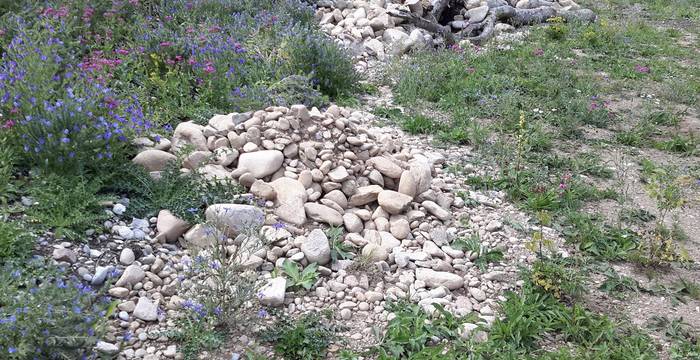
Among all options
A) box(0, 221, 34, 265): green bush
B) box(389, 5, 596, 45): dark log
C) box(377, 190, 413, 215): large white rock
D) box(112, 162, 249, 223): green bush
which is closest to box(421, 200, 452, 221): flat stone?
box(377, 190, 413, 215): large white rock

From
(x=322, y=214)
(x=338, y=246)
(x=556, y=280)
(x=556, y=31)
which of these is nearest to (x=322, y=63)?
(x=322, y=214)

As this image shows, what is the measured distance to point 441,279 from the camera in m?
4.45

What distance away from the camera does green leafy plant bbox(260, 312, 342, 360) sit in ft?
12.2

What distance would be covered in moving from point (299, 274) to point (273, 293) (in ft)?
1.24

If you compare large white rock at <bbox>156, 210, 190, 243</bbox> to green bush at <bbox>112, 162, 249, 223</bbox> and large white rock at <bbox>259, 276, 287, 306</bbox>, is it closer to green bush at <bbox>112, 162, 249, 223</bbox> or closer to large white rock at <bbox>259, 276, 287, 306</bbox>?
green bush at <bbox>112, 162, 249, 223</bbox>

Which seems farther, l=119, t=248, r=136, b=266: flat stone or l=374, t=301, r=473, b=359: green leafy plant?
l=119, t=248, r=136, b=266: flat stone

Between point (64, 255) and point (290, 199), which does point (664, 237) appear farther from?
point (64, 255)

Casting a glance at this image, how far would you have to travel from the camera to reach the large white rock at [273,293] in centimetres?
405

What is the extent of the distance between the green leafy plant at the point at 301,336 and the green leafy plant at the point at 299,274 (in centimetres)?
33

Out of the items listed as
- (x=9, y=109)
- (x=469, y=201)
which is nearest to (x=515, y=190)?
(x=469, y=201)

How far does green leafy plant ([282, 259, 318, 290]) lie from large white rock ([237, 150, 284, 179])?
1048 mm

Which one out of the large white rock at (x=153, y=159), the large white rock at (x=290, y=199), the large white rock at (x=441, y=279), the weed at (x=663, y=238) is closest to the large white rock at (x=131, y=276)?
the large white rock at (x=153, y=159)

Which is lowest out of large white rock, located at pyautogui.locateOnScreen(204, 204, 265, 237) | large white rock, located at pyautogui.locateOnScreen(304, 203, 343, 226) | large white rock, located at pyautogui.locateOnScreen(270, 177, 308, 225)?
large white rock, located at pyautogui.locateOnScreen(304, 203, 343, 226)

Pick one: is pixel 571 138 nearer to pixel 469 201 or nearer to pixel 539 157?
pixel 539 157
